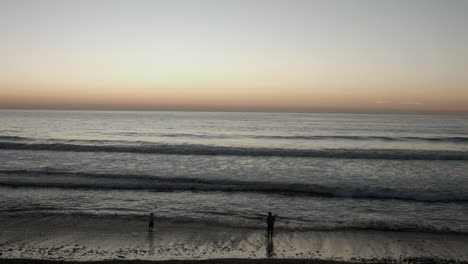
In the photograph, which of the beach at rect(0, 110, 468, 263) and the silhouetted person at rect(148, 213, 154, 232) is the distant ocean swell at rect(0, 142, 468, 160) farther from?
the silhouetted person at rect(148, 213, 154, 232)

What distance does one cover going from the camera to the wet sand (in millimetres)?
10570

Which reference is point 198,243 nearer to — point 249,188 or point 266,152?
point 249,188

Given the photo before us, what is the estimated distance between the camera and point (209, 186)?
68.7ft

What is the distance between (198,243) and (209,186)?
928 cm

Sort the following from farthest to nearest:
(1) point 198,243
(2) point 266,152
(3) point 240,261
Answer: (2) point 266,152, (1) point 198,243, (3) point 240,261

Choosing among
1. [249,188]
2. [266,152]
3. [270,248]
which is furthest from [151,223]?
[266,152]

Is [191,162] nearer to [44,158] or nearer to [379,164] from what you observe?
[44,158]

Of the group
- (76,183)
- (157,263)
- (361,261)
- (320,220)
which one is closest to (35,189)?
(76,183)

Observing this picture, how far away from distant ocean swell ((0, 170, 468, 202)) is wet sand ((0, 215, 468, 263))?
20.7ft

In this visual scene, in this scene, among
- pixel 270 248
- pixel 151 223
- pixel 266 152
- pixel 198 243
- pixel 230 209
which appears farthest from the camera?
pixel 266 152

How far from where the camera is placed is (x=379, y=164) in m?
30.0

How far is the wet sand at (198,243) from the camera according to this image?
10570mm

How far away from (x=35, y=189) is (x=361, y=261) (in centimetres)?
1854

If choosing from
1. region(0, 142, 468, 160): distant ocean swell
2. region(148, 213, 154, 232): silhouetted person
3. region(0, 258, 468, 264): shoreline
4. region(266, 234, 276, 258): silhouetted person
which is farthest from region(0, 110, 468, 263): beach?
region(0, 142, 468, 160): distant ocean swell
